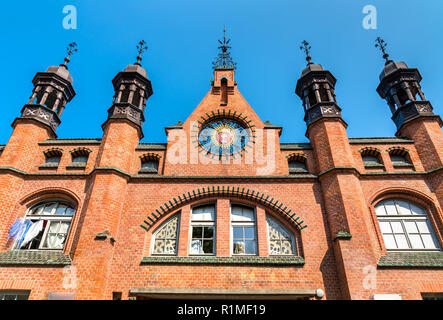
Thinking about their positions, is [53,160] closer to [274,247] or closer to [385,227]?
[274,247]

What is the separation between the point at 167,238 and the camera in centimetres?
1050

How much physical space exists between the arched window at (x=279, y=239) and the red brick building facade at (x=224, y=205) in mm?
47

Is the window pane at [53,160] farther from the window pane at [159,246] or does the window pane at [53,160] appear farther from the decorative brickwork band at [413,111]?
the decorative brickwork band at [413,111]

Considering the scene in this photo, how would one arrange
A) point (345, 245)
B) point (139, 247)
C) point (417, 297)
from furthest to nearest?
point (139, 247)
point (345, 245)
point (417, 297)

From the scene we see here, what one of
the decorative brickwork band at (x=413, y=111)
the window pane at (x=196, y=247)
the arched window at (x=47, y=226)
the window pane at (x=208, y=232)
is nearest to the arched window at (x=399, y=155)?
the decorative brickwork band at (x=413, y=111)

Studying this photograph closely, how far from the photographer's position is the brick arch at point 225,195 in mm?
Result: 10539

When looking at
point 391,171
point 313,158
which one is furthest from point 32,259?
point 391,171

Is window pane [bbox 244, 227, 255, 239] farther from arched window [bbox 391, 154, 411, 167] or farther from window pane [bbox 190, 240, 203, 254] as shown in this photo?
arched window [bbox 391, 154, 411, 167]

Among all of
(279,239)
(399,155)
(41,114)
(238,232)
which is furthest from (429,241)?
(41,114)

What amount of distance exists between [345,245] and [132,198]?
734 centimetres

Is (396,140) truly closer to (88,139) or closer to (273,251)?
(273,251)

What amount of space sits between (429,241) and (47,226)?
13.2 m

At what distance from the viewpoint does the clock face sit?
12732 mm
